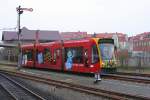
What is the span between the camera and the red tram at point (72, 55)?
32.0 m

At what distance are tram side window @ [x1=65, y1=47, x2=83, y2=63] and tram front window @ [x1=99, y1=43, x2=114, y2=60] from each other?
219 cm

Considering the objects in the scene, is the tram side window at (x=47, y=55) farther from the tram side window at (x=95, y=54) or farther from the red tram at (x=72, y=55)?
the tram side window at (x=95, y=54)

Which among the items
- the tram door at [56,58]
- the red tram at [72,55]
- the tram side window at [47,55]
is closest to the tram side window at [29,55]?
the red tram at [72,55]

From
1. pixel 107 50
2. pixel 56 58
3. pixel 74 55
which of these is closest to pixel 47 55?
pixel 56 58

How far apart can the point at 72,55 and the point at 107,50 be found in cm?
396

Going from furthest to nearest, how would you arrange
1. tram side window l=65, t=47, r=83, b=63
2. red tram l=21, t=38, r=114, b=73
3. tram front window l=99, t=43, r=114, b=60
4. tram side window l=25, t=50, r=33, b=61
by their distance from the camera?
tram side window l=25, t=50, r=33, b=61 → tram side window l=65, t=47, r=83, b=63 → tram front window l=99, t=43, r=114, b=60 → red tram l=21, t=38, r=114, b=73

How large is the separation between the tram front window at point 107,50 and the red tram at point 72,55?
116mm

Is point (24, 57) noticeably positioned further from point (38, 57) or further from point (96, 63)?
point (96, 63)

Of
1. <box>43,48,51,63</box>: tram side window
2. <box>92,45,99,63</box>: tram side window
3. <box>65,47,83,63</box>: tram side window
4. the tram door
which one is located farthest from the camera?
<box>43,48,51,63</box>: tram side window

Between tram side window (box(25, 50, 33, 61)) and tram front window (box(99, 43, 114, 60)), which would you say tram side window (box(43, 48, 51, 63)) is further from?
tram front window (box(99, 43, 114, 60))

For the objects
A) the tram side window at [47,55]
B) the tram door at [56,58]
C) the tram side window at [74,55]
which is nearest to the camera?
the tram side window at [74,55]

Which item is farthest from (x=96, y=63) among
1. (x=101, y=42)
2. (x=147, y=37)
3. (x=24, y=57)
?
(x=147, y=37)

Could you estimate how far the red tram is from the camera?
3203cm

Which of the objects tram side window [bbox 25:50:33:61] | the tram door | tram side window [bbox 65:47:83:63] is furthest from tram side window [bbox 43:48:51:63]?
tram side window [bbox 25:50:33:61]
